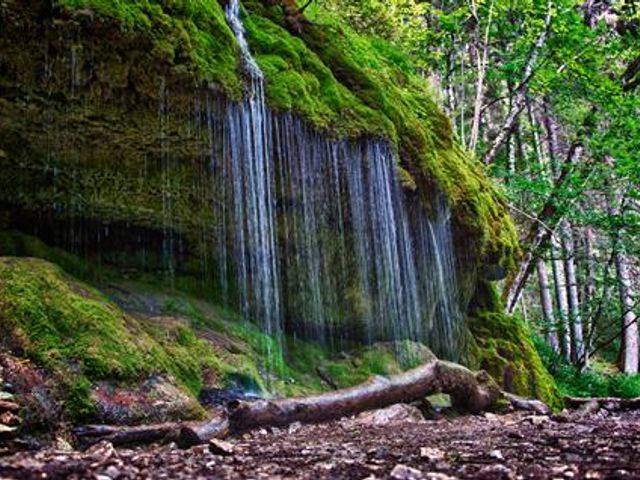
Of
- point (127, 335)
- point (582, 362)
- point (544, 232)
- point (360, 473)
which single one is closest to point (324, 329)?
point (127, 335)

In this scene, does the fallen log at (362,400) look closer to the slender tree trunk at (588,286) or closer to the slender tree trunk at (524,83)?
the slender tree trunk at (524,83)

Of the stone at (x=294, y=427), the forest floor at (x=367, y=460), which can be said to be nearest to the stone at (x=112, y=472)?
the forest floor at (x=367, y=460)

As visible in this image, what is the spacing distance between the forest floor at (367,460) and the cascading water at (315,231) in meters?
3.82

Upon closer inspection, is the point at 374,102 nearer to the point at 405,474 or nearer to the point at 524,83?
the point at 524,83

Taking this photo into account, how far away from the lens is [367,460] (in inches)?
129

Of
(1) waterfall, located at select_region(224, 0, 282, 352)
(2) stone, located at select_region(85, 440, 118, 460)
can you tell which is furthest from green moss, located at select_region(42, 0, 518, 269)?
(2) stone, located at select_region(85, 440, 118, 460)

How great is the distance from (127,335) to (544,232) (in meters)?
12.0

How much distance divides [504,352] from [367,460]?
9.47 meters

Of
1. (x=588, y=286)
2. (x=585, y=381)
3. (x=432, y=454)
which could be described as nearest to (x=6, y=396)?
(x=432, y=454)

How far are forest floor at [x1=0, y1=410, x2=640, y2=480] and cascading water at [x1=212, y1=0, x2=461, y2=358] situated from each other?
150 inches

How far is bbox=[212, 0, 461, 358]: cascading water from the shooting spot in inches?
295

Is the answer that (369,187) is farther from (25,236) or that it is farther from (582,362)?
(582,362)

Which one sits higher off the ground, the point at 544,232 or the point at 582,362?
the point at 544,232

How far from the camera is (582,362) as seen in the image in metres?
16.4
